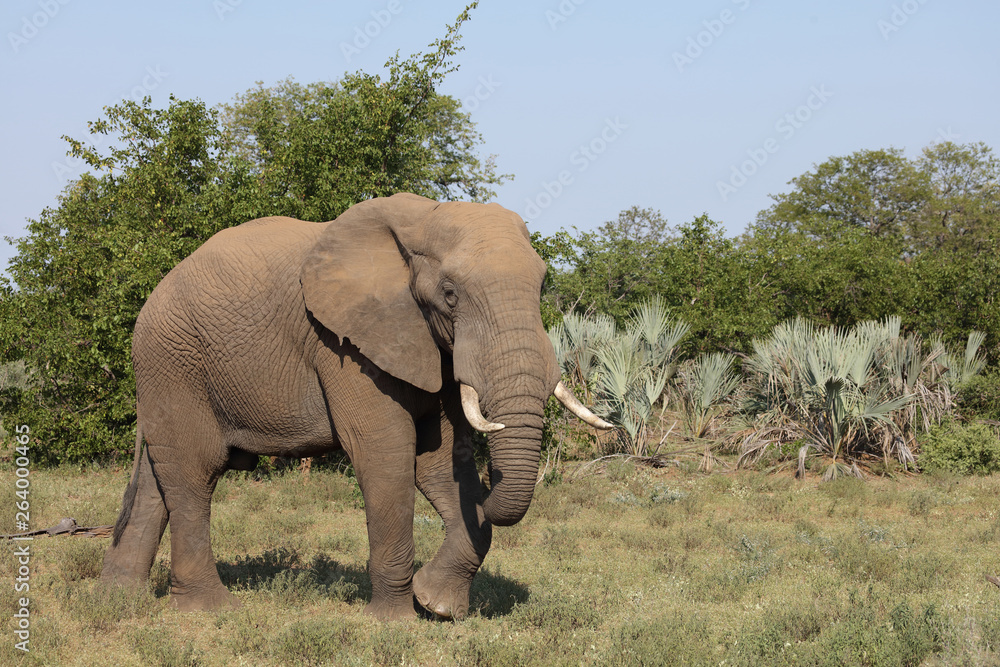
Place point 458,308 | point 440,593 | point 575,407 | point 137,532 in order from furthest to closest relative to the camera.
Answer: point 137,532
point 440,593
point 575,407
point 458,308

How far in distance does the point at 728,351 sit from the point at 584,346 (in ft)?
12.0

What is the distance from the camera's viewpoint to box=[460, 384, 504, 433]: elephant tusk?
198 inches

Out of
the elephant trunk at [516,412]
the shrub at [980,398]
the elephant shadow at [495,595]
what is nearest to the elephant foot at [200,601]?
the elephant shadow at [495,595]

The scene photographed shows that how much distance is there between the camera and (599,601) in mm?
7082

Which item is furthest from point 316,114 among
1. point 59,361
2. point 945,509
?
point 945,509

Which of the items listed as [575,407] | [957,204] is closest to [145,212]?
[575,407]

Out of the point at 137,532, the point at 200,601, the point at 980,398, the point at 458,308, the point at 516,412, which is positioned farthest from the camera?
the point at 980,398

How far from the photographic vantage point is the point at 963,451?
13.1 m

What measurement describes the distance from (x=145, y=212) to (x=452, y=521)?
29.3 feet

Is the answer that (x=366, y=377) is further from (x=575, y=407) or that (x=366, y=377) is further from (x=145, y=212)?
(x=145, y=212)

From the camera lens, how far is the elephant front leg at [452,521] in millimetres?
6211

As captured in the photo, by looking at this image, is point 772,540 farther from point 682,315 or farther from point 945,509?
point 682,315

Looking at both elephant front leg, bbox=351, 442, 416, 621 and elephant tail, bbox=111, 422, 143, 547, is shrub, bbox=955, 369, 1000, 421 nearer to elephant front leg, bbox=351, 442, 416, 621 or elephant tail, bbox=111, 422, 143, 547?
elephant front leg, bbox=351, 442, 416, 621

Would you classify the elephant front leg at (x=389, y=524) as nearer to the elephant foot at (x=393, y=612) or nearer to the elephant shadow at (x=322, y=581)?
the elephant foot at (x=393, y=612)
